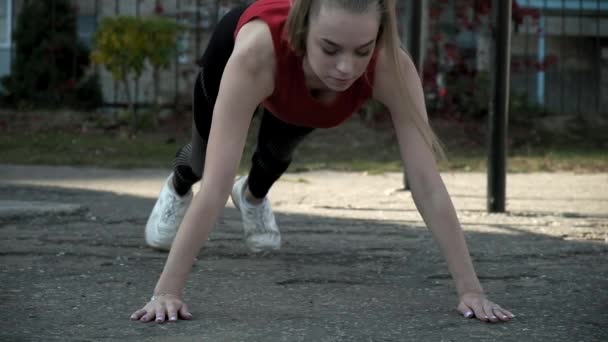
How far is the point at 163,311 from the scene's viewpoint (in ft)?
7.08

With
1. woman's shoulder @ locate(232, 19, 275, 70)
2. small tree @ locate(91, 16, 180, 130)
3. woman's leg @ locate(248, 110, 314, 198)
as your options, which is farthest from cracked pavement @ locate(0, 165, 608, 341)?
small tree @ locate(91, 16, 180, 130)

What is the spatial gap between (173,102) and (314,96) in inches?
Answer: 243

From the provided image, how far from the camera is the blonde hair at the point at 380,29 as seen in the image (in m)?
2.13

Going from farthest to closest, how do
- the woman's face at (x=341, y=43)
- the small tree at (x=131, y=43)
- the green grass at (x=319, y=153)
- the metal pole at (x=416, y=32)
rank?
the small tree at (x=131, y=43)
the green grass at (x=319, y=153)
the metal pole at (x=416, y=32)
the woman's face at (x=341, y=43)

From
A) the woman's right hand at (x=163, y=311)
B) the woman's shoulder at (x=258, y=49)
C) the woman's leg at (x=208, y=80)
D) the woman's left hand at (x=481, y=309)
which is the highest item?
the woman's shoulder at (x=258, y=49)

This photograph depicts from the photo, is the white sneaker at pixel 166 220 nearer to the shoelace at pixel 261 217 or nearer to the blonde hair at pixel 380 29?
the shoelace at pixel 261 217

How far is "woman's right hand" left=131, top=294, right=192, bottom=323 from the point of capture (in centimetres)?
215

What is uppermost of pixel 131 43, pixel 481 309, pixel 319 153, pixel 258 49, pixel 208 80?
pixel 258 49

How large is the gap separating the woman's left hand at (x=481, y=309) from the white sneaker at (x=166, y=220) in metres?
1.12

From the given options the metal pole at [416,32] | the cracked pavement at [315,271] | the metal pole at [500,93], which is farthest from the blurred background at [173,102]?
the metal pole at [500,93]

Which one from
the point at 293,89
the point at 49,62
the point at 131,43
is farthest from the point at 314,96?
the point at 49,62

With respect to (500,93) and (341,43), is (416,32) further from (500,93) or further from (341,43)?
(341,43)

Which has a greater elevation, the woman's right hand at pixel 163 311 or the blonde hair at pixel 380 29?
the blonde hair at pixel 380 29

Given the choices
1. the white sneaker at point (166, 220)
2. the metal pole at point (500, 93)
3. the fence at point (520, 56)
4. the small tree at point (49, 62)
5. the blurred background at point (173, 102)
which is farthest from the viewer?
the small tree at point (49, 62)
